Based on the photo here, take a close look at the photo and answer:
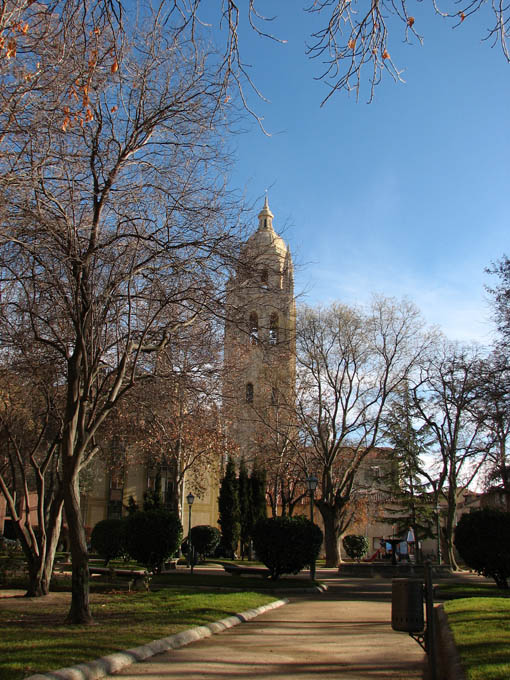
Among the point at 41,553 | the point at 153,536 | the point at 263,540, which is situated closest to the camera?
the point at 41,553

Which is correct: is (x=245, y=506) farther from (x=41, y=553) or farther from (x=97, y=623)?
(x=97, y=623)

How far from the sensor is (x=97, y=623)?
9594 mm

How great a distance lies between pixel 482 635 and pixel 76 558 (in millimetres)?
5931

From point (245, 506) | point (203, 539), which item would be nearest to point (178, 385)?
point (203, 539)

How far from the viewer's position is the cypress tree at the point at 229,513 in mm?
46406

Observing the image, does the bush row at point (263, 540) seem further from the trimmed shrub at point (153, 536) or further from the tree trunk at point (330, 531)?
the tree trunk at point (330, 531)

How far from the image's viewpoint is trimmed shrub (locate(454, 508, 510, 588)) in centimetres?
1844

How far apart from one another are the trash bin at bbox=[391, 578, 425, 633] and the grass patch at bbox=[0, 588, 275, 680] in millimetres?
3119

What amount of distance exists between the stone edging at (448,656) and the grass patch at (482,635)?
7cm

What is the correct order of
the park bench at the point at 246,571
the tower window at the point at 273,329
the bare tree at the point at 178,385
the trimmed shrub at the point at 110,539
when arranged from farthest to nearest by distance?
the trimmed shrub at the point at 110,539
the park bench at the point at 246,571
the bare tree at the point at 178,385
the tower window at the point at 273,329

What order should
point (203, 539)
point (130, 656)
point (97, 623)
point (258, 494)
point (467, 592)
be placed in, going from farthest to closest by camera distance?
point (258, 494) < point (203, 539) < point (467, 592) < point (97, 623) < point (130, 656)

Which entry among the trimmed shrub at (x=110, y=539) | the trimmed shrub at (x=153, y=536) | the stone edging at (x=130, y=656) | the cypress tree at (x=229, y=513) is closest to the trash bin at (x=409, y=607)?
the stone edging at (x=130, y=656)

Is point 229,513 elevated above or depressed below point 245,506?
below

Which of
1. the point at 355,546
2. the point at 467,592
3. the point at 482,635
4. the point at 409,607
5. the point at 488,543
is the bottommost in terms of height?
the point at 355,546
